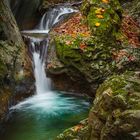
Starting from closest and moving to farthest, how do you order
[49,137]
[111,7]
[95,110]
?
[95,110]
[49,137]
[111,7]

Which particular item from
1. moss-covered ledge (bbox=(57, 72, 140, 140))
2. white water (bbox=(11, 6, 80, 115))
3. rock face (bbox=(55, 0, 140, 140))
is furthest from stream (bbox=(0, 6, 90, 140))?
moss-covered ledge (bbox=(57, 72, 140, 140))

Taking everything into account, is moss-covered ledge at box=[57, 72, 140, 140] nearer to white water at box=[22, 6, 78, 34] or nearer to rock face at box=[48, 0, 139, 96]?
rock face at box=[48, 0, 139, 96]

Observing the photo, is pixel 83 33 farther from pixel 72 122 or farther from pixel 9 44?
pixel 72 122

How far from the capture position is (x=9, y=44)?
356 inches

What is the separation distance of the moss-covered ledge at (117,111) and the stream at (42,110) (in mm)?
2871

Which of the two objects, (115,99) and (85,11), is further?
(85,11)

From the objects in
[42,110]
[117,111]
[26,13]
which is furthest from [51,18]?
[117,111]

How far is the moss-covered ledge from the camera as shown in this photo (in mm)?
3402

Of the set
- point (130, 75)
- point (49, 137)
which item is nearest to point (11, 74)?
point (49, 137)

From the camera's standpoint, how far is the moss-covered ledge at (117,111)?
340 cm

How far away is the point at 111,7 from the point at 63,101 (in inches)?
150

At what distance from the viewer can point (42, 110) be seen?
27.7 ft

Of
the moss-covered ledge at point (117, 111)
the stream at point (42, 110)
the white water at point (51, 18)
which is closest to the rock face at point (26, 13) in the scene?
the white water at point (51, 18)

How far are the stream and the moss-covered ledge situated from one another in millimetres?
2871
